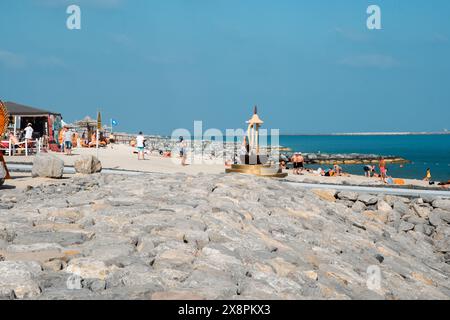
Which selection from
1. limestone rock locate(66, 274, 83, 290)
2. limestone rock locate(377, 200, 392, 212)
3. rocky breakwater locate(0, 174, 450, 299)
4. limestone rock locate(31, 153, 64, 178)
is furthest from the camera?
limestone rock locate(377, 200, 392, 212)

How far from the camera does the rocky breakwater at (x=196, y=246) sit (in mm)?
4172

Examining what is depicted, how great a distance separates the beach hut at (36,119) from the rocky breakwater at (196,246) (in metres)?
17.7

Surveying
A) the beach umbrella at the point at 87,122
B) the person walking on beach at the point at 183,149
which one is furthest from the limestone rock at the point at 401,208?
the beach umbrella at the point at 87,122

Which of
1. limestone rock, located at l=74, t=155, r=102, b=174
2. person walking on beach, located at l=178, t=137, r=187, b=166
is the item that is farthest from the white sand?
limestone rock, located at l=74, t=155, r=102, b=174

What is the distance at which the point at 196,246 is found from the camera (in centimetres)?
547

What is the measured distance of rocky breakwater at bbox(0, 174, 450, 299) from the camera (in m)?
4.17

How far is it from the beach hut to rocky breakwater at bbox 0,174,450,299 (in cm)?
1775

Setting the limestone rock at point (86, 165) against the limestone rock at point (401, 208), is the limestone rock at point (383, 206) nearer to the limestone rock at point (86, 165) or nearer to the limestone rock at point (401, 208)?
the limestone rock at point (401, 208)

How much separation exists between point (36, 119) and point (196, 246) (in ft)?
85.9

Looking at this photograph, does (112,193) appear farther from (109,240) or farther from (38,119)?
(38,119)

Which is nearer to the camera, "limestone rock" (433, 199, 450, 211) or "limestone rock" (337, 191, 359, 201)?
"limestone rock" (433, 199, 450, 211)

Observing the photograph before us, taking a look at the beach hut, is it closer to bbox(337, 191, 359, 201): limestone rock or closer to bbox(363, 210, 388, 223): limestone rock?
bbox(337, 191, 359, 201): limestone rock

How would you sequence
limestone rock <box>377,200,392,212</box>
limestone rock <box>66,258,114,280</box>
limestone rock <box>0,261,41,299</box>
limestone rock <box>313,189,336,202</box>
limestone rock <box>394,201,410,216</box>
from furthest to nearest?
1. limestone rock <box>313,189,336,202</box>
2. limestone rock <box>394,201,410,216</box>
3. limestone rock <box>377,200,392,212</box>
4. limestone rock <box>66,258,114,280</box>
5. limestone rock <box>0,261,41,299</box>

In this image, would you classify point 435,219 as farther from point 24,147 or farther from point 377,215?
point 24,147
